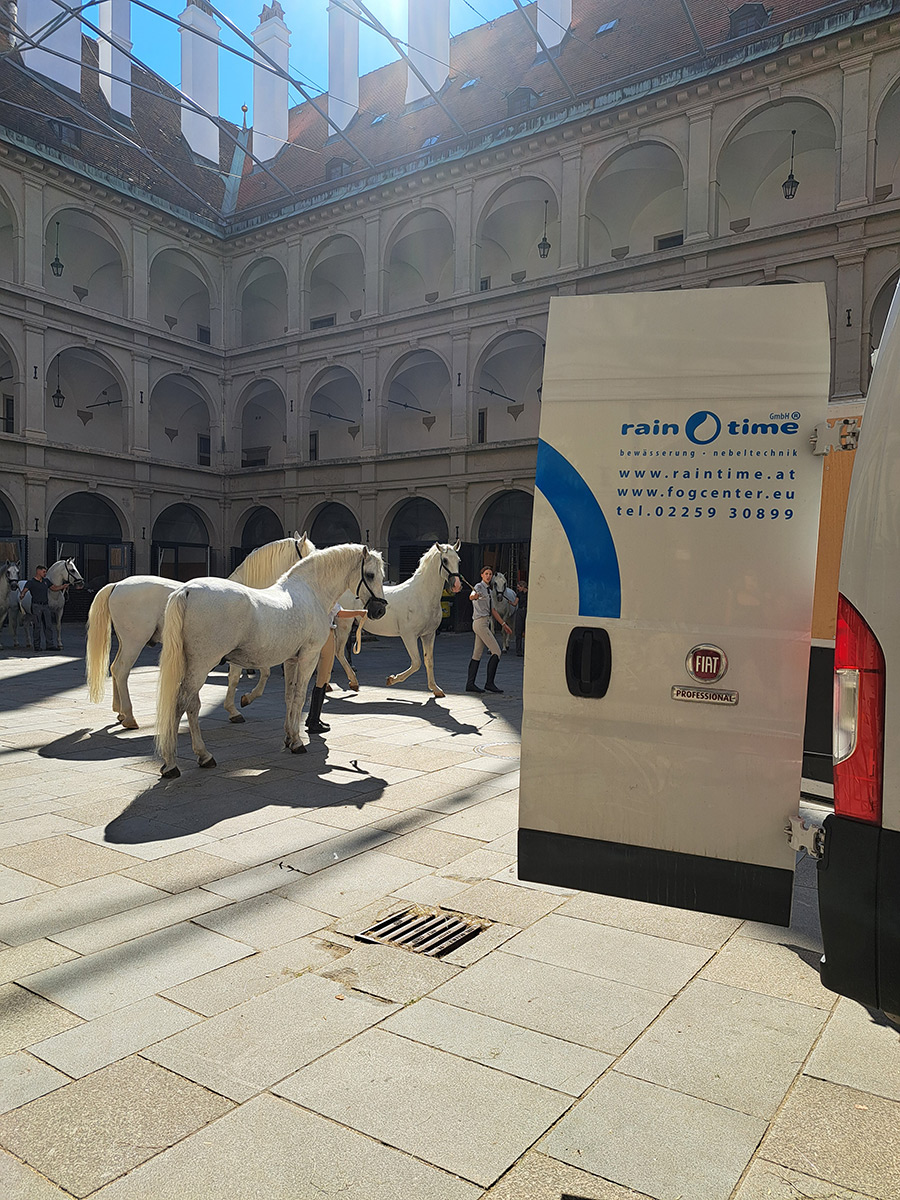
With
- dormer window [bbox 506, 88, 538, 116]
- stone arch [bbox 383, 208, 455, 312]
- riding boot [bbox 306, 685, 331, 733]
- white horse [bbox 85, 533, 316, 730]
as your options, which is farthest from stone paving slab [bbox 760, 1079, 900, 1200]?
dormer window [bbox 506, 88, 538, 116]

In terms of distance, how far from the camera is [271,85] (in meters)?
23.3

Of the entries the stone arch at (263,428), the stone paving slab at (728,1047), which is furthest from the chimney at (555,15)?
the stone paving slab at (728,1047)

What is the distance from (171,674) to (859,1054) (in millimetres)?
5208

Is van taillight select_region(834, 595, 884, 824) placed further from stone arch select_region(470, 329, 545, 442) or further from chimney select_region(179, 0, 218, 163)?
stone arch select_region(470, 329, 545, 442)

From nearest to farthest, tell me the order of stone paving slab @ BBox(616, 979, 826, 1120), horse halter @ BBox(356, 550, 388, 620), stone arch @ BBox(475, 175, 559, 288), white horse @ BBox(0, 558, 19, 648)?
stone paving slab @ BBox(616, 979, 826, 1120) < horse halter @ BBox(356, 550, 388, 620) < white horse @ BBox(0, 558, 19, 648) < stone arch @ BBox(475, 175, 559, 288)

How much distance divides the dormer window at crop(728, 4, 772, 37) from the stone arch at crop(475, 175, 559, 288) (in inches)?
281

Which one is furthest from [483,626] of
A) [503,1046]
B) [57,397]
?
[57,397]

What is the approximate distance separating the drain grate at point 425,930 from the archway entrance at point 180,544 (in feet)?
105

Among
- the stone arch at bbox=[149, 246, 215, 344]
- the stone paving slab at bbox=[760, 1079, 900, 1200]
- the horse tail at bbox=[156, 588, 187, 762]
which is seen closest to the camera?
the stone paving slab at bbox=[760, 1079, 900, 1200]

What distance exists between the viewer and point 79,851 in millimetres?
5215

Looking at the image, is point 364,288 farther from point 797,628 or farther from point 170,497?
point 797,628

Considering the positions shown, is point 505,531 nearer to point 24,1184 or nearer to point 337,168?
point 337,168

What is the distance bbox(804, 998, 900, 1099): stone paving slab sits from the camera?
9.54 ft

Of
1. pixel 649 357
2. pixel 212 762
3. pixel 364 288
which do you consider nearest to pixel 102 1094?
pixel 649 357
